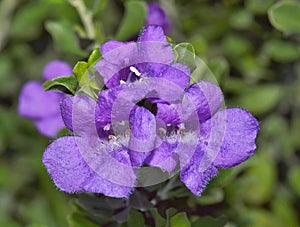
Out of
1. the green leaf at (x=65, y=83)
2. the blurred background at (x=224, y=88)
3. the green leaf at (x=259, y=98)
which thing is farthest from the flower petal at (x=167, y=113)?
the green leaf at (x=259, y=98)

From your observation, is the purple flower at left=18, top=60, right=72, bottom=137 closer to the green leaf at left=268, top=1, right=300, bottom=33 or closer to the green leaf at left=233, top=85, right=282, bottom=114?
the green leaf at left=268, top=1, right=300, bottom=33

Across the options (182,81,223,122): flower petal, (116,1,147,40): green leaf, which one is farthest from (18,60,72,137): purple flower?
(182,81,223,122): flower petal

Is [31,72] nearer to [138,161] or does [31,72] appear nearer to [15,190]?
[15,190]

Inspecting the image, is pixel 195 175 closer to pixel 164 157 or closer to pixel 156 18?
pixel 164 157

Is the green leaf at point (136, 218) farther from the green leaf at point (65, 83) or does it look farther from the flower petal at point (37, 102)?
the flower petal at point (37, 102)

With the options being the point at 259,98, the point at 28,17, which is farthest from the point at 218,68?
the point at 28,17

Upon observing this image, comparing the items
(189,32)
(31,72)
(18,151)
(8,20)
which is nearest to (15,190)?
(18,151)
